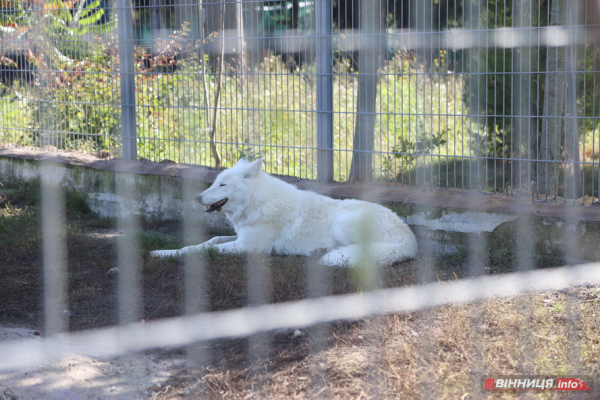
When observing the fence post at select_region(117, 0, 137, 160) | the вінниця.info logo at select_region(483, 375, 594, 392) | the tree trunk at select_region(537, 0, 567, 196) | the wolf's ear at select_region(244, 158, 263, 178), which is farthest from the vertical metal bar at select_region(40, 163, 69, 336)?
the tree trunk at select_region(537, 0, 567, 196)

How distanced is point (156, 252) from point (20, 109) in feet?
14.5

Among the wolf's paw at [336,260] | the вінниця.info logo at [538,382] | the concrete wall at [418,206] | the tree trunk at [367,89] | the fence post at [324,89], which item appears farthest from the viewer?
the fence post at [324,89]

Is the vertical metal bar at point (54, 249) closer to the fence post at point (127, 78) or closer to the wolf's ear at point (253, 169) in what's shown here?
the fence post at point (127, 78)

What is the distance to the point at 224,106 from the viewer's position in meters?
7.08

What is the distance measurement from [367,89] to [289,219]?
164 cm

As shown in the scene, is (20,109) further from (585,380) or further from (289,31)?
(585,380)


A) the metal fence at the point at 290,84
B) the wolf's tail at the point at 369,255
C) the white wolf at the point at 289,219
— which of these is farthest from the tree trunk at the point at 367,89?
the wolf's tail at the point at 369,255

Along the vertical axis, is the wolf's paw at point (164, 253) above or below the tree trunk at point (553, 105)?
below

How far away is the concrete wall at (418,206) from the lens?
17.3 feet

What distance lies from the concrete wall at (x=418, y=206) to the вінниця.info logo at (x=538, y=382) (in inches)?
92.7

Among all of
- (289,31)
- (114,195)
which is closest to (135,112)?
(114,195)

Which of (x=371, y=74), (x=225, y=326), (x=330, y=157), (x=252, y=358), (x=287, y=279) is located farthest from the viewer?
(x=330, y=157)

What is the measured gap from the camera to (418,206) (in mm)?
5891

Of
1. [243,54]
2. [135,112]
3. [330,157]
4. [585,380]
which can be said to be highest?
[243,54]
